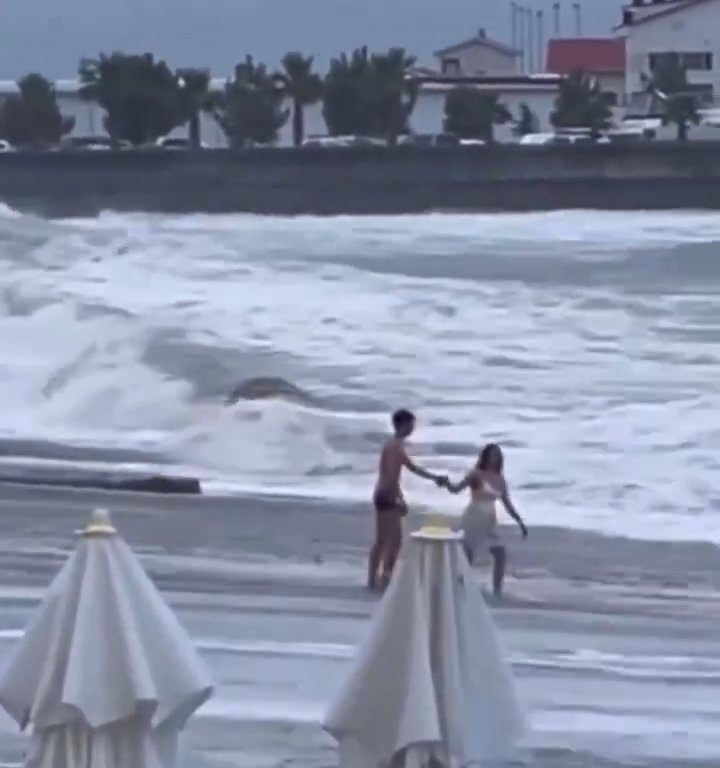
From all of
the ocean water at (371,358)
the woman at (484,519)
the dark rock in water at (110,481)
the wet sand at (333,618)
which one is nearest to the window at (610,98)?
the ocean water at (371,358)

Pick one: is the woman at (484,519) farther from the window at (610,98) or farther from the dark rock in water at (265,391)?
the window at (610,98)

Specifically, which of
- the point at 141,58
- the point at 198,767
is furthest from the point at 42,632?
the point at 141,58

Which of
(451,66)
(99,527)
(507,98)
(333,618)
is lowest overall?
(507,98)

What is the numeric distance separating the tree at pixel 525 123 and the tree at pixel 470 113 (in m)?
3.03

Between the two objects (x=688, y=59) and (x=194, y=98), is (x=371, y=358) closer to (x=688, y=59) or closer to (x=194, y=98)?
(x=194, y=98)

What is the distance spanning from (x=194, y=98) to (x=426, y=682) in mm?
74232

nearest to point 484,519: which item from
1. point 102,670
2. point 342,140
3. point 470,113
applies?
point 102,670

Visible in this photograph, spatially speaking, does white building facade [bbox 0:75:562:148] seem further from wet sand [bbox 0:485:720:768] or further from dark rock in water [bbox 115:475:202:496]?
wet sand [bbox 0:485:720:768]

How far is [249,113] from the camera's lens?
257ft

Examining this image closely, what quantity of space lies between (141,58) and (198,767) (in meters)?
72.5

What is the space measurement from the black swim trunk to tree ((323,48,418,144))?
215 feet

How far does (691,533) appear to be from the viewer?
17.0 meters

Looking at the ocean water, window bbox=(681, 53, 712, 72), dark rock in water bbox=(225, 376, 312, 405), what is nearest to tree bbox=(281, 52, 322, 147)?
window bbox=(681, 53, 712, 72)

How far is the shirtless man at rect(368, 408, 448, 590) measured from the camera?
1258 cm
